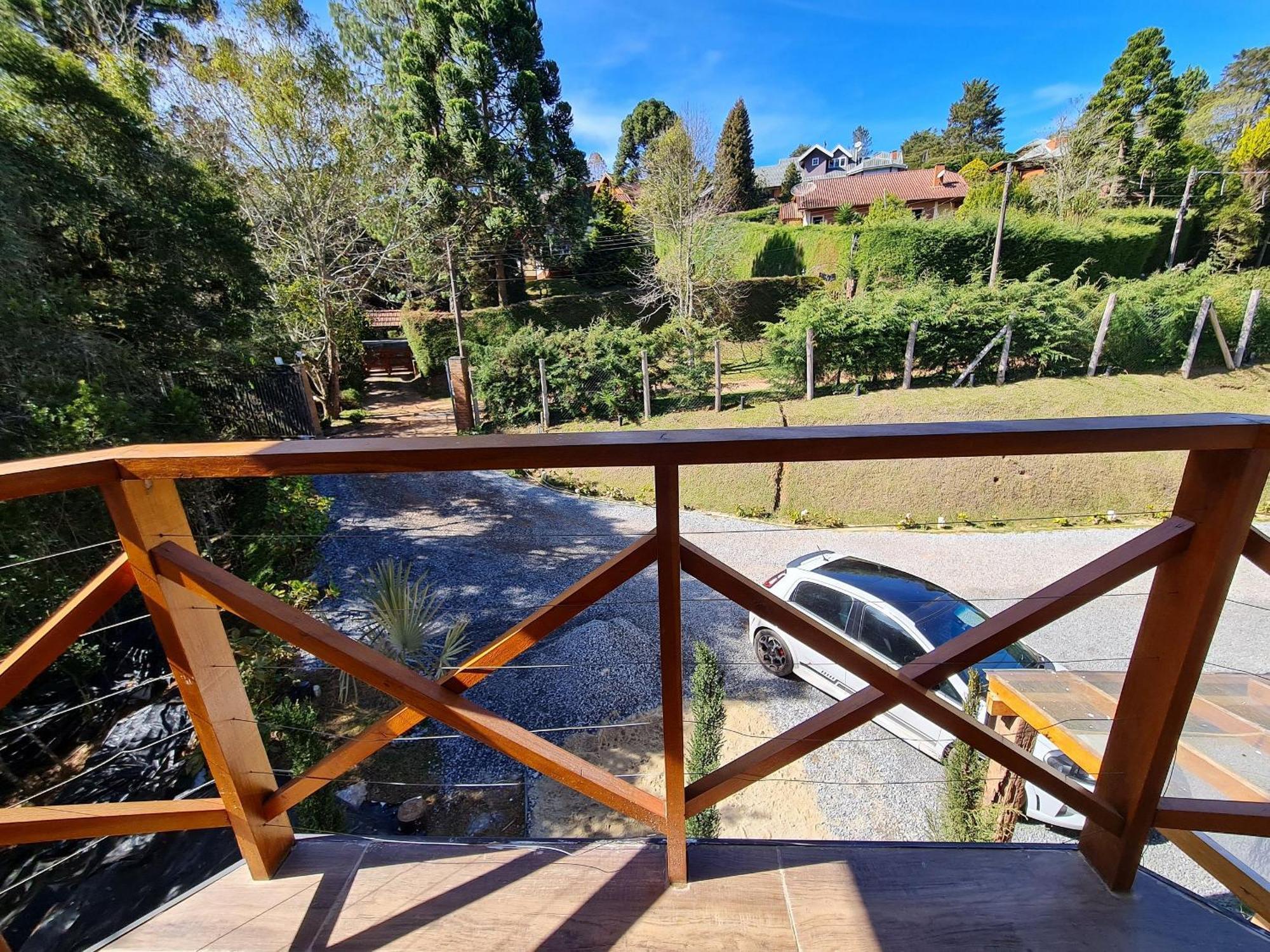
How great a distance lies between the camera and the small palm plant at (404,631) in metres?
3.74

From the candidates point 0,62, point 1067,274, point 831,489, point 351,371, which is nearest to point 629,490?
point 831,489

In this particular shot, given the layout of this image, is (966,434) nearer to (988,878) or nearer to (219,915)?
(988,878)

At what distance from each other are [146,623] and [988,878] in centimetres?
424

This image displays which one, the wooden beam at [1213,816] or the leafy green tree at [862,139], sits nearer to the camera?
the wooden beam at [1213,816]

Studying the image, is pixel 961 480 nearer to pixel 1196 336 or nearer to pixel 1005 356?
pixel 1005 356

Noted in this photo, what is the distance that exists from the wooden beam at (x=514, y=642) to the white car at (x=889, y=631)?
2.36m

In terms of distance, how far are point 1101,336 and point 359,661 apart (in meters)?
11.9

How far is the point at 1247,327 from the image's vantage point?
9164mm

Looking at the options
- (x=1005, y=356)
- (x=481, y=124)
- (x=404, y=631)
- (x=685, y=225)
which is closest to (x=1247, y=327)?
(x=1005, y=356)

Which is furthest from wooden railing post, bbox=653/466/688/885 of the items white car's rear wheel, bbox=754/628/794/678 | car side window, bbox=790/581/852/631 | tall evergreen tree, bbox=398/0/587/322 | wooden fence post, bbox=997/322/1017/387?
tall evergreen tree, bbox=398/0/587/322

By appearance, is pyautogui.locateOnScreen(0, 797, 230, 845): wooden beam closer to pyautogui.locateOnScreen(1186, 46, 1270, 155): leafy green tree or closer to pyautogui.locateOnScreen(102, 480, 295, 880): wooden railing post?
pyautogui.locateOnScreen(102, 480, 295, 880): wooden railing post

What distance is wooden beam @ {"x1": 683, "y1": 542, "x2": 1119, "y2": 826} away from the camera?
877mm

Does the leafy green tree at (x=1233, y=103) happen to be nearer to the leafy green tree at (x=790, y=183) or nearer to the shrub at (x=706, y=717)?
the leafy green tree at (x=790, y=183)

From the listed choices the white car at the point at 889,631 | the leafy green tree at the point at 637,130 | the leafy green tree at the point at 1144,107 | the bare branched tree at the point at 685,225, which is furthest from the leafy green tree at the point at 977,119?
the white car at the point at 889,631
